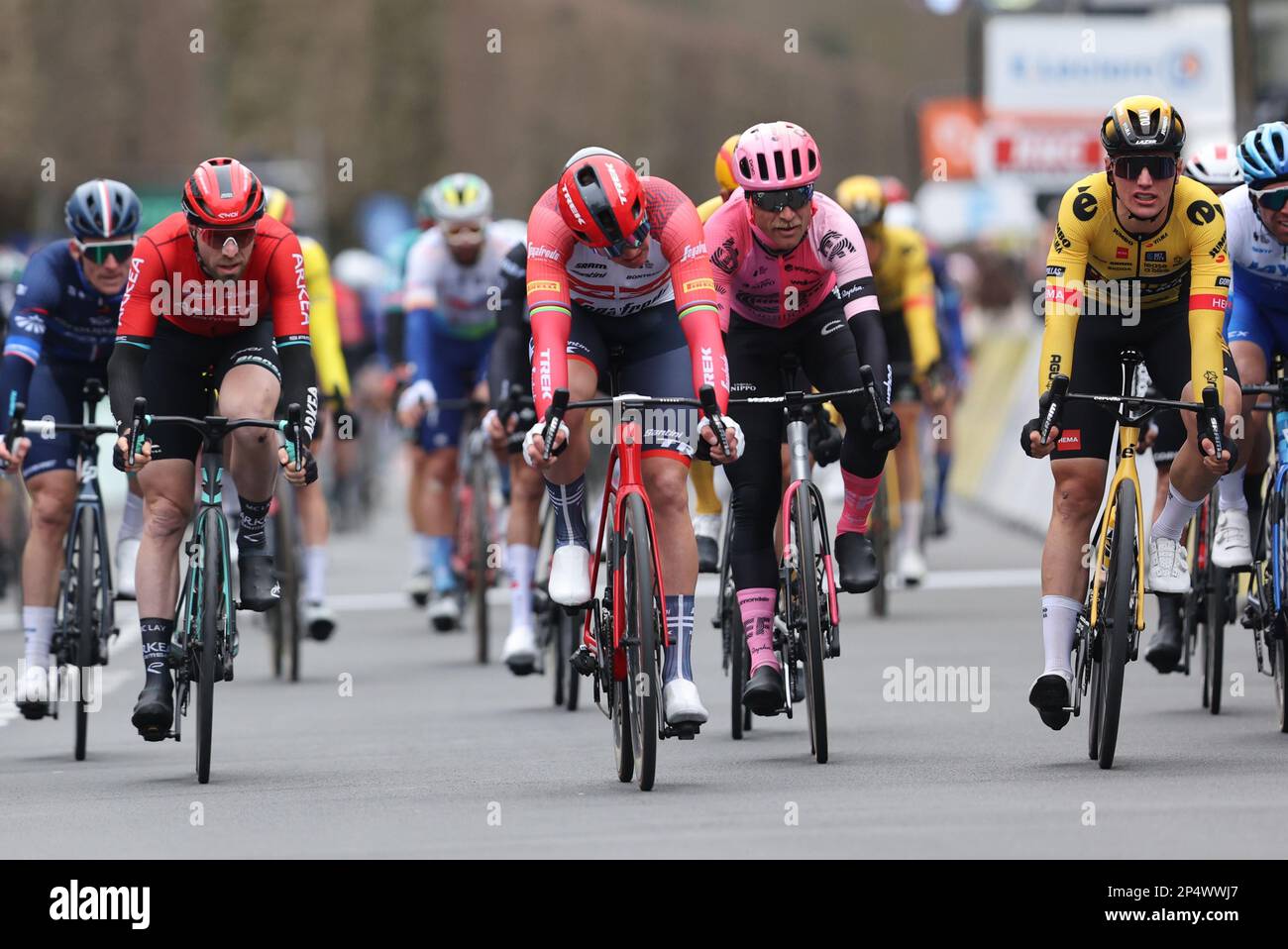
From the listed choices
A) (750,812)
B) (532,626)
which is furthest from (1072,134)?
(750,812)

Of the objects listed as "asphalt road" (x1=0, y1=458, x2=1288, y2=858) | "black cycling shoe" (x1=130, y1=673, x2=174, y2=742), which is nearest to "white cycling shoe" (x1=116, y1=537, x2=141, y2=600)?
"asphalt road" (x1=0, y1=458, x2=1288, y2=858)

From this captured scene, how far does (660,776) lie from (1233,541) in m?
2.38

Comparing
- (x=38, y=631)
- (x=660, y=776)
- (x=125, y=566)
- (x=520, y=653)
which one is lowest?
(x=660, y=776)

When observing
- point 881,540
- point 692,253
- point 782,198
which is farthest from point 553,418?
point 881,540

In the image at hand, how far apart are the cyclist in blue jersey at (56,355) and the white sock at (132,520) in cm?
25

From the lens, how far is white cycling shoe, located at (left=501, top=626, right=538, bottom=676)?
11.4 metres

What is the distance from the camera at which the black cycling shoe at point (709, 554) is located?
10664 mm

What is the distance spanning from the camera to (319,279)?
13727mm

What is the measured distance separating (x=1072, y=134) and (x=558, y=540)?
15.7 m

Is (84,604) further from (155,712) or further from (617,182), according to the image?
(617,182)

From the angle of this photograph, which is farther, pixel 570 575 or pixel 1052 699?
pixel 570 575

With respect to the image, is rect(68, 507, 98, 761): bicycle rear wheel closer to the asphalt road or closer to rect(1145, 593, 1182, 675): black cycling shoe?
the asphalt road

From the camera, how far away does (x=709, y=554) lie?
10742mm
